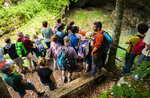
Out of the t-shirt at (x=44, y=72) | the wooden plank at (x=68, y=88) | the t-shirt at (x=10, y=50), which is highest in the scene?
the t-shirt at (x=10, y=50)

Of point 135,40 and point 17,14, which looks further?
point 17,14

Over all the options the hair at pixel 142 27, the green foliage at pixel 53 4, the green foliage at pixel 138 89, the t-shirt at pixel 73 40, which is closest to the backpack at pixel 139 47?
the hair at pixel 142 27

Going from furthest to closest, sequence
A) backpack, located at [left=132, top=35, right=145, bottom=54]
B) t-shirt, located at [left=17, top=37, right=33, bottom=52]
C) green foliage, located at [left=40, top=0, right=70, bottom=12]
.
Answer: green foliage, located at [left=40, top=0, right=70, bottom=12] → t-shirt, located at [left=17, top=37, right=33, bottom=52] → backpack, located at [left=132, top=35, right=145, bottom=54]

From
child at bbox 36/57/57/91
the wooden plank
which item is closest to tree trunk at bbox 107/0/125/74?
the wooden plank

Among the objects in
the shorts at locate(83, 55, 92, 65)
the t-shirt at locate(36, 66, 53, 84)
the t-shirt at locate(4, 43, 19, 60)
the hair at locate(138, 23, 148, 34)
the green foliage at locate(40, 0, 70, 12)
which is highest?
the green foliage at locate(40, 0, 70, 12)

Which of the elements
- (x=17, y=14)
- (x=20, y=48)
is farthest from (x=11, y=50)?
(x=17, y=14)

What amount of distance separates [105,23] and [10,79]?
11986 millimetres

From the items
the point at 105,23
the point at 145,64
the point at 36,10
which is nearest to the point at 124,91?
the point at 145,64

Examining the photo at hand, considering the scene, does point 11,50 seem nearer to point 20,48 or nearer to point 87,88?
point 20,48

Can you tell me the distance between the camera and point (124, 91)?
235 centimetres

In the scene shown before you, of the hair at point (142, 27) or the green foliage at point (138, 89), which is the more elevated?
the hair at point (142, 27)

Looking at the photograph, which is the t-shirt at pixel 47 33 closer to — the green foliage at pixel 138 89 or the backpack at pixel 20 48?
the backpack at pixel 20 48

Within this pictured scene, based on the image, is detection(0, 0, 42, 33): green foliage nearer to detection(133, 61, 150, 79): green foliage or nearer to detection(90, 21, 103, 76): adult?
detection(90, 21, 103, 76): adult

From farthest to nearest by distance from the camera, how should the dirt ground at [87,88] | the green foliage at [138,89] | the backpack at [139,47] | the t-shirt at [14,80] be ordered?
the dirt ground at [87,88], the backpack at [139,47], the t-shirt at [14,80], the green foliage at [138,89]
